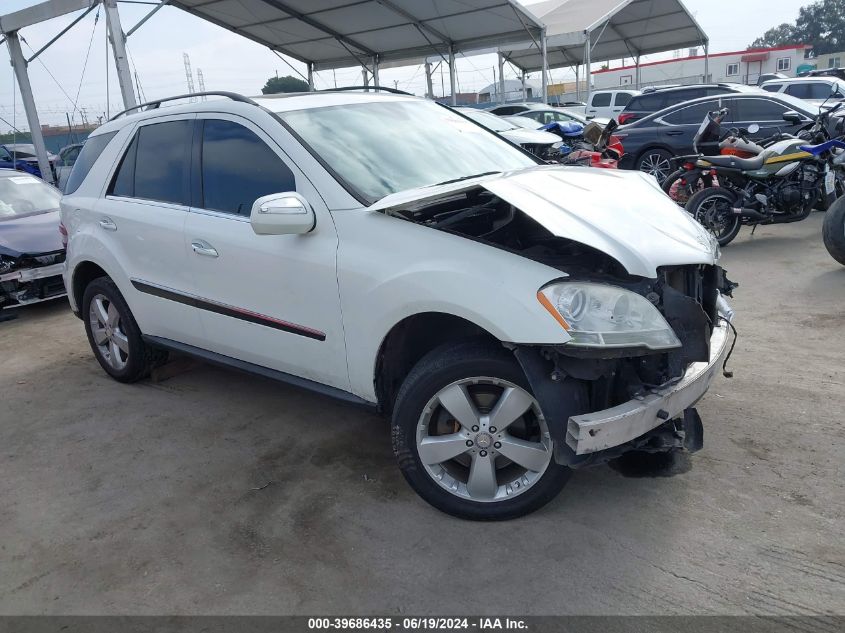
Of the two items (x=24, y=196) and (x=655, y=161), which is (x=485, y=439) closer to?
(x=24, y=196)

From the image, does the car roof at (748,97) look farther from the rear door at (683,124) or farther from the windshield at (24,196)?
the windshield at (24,196)

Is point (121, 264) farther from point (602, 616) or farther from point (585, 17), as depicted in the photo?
point (585, 17)

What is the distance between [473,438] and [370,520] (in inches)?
24.3

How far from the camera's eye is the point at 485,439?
9.09 feet

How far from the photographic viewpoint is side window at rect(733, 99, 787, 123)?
10602 mm

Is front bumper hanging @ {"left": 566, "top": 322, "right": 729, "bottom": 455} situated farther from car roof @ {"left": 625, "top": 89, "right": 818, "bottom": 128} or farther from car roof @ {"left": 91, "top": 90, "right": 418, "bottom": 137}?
car roof @ {"left": 625, "top": 89, "right": 818, "bottom": 128}

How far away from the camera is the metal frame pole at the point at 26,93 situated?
540 inches

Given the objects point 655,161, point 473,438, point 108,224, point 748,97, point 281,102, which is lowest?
point 473,438

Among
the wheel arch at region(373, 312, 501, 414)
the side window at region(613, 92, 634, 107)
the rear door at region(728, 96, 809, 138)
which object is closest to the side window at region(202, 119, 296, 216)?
the wheel arch at region(373, 312, 501, 414)

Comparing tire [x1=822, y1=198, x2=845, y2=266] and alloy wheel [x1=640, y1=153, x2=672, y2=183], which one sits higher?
alloy wheel [x1=640, y1=153, x2=672, y2=183]

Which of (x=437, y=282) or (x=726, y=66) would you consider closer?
(x=437, y=282)

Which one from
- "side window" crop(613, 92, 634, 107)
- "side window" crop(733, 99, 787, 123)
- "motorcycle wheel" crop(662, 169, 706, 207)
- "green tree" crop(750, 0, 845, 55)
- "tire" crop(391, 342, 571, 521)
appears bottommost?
"tire" crop(391, 342, 571, 521)

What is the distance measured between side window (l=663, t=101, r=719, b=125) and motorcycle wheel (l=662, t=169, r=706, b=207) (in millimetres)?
3472

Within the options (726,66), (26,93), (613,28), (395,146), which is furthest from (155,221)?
(726,66)
